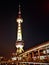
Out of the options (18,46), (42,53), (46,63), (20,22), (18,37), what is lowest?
(46,63)

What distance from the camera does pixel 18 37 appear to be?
158 feet

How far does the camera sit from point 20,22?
49406 millimetres

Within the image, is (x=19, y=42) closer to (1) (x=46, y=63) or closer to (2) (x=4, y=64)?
(2) (x=4, y=64)

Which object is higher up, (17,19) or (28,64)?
(17,19)

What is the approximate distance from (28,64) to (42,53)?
1360mm

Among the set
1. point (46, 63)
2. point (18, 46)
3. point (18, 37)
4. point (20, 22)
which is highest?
point (20, 22)

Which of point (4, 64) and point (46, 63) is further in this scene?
point (4, 64)

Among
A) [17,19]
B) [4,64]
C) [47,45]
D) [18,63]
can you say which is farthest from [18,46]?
[47,45]

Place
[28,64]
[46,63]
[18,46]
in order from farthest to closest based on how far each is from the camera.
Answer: [18,46] < [28,64] < [46,63]

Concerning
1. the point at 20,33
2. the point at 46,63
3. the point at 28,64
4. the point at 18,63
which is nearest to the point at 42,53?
the point at 28,64

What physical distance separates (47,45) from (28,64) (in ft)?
8.39

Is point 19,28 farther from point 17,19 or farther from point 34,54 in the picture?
point 34,54

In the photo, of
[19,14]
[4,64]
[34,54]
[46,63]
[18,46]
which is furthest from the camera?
[19,14]

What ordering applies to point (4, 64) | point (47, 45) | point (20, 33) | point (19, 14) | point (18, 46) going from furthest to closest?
point (19, 14), point (20, 33), point (18, 46), point (4, 64), point (47, 45)
